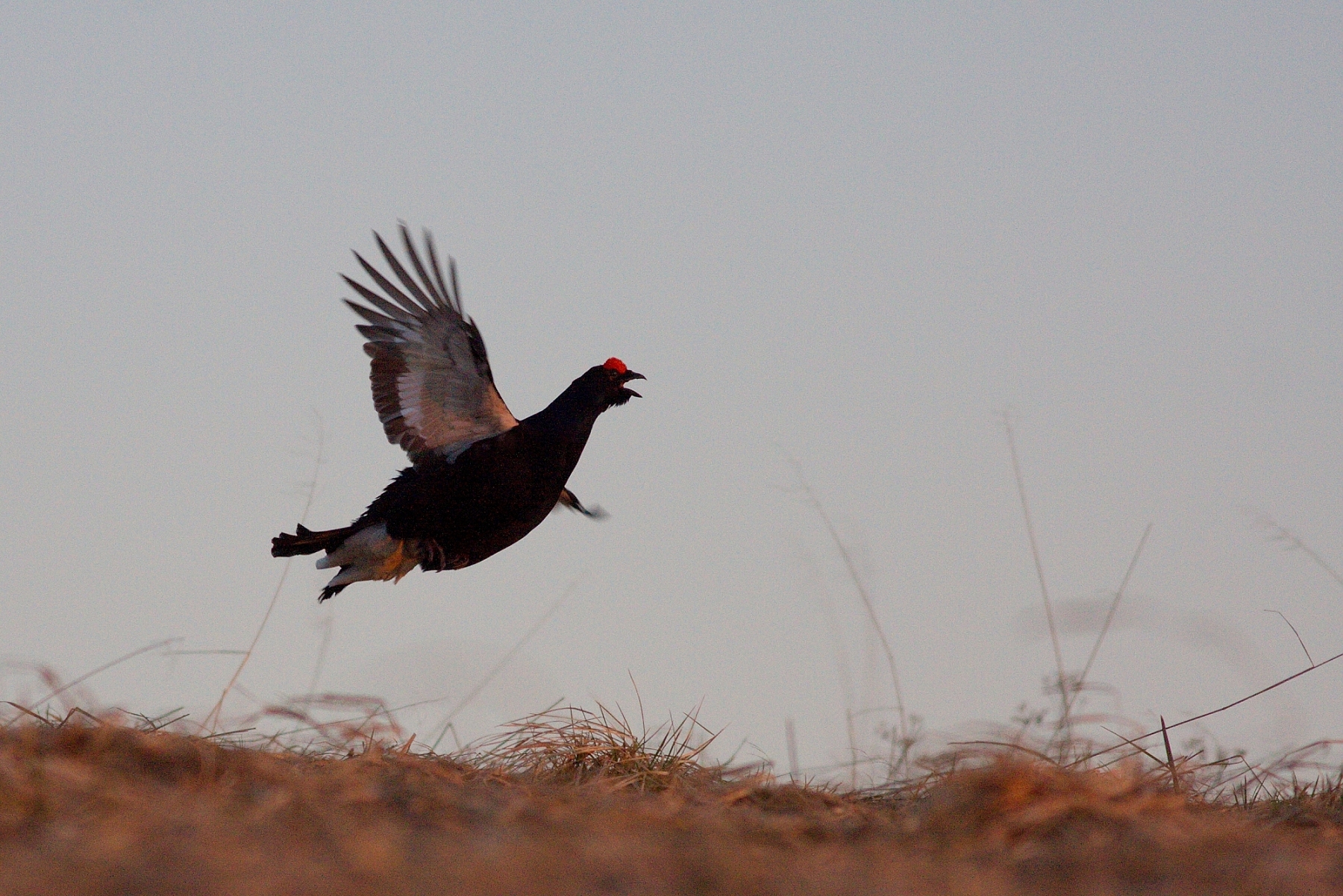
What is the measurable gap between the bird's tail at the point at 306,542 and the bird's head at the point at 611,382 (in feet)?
4.29

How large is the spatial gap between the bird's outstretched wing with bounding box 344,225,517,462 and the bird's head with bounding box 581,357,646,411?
17.7 inches

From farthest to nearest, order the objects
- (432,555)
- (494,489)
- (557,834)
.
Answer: (432,555) → (494,489) → (557,834)

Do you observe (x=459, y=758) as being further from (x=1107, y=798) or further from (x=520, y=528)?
(x=520, y=528)

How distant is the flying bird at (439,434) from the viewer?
6285 mm

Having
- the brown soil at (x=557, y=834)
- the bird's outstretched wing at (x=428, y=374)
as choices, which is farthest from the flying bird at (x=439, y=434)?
the brown soil at (x=557, y=834)

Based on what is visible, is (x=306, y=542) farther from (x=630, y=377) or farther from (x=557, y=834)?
(x=557, y=834)

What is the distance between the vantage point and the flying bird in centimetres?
629

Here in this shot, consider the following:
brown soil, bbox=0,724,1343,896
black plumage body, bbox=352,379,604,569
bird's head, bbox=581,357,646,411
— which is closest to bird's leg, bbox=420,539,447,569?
black plumage body, bbox=352,379,604,569

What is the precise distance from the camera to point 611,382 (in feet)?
21.7

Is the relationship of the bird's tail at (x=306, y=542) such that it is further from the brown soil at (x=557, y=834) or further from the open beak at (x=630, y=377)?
the brown soil at (x=557, y=834)

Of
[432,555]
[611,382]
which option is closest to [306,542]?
[432,555]

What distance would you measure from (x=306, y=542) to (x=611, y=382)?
162cm

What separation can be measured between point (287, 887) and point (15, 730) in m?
1.36

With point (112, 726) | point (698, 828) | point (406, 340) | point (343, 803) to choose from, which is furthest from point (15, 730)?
point (406, 340)
